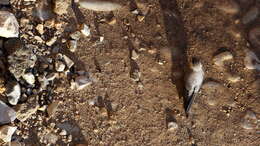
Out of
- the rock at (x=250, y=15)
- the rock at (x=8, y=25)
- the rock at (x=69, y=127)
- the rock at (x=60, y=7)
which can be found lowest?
the rock at (x=69, y=127)

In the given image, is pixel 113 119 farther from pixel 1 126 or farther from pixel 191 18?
pixel 191 18

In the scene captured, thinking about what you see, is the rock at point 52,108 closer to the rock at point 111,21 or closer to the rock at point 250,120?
the rock at point 111,21

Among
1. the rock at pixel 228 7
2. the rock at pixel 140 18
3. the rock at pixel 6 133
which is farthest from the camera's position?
the rock at pixel 228 7

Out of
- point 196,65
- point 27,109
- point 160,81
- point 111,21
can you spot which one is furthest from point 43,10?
point 196,65

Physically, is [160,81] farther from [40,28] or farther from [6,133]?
[6,133]

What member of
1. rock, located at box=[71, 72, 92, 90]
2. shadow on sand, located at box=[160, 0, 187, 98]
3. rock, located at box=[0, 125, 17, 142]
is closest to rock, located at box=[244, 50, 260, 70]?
shadow on sand, located at box=[160, 0, 187, 98]

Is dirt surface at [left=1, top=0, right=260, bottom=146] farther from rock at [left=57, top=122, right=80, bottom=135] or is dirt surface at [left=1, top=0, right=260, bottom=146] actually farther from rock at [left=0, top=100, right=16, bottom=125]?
rock at [left=0, top=100, right=16, bottom=125]

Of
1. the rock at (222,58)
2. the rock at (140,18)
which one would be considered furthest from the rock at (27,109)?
the rock at (222,58)

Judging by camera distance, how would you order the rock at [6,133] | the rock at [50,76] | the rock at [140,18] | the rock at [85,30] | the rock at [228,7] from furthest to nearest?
the rock at [228,7] → the rock at [140,18] → the rock at [85,30] → the rock at [50,76] → the rock at [6,133]
